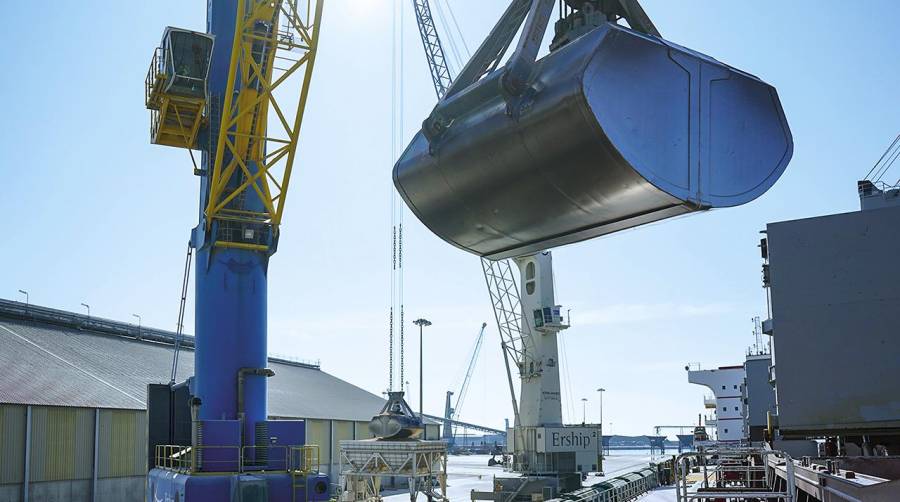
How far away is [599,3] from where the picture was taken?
8.27 meters

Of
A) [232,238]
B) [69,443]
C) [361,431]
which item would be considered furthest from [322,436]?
[232,238]

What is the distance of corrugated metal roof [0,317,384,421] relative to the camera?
38.7 m

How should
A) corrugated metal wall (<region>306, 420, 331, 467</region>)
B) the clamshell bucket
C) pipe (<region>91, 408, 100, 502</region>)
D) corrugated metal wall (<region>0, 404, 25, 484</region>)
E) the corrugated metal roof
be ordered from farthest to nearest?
corrugated metal wall (<region>306, 420, 331, 467</region>)
the corrugated metal roof
pipe (<region>91, 408, 100, 502</region>)
corrugated metal wall (<region>0, 404, 25, 484</region>)
the clamshell bucket

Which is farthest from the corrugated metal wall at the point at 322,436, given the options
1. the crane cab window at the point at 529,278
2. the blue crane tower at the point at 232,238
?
the blue crane tower at the point at 232,238

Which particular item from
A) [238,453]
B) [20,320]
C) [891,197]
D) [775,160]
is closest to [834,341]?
[775,160]

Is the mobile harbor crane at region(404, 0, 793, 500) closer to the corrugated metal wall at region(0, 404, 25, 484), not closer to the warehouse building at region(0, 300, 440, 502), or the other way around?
the corrugated metal wall at region(0, 404, 25, 484)

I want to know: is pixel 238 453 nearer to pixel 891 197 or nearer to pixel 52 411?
pixel 52 411

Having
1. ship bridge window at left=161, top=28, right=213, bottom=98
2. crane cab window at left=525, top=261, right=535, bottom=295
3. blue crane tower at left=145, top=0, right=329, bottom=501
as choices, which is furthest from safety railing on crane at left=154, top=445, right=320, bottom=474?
crane cab window at left=525, top=261, right=535, bottom=295

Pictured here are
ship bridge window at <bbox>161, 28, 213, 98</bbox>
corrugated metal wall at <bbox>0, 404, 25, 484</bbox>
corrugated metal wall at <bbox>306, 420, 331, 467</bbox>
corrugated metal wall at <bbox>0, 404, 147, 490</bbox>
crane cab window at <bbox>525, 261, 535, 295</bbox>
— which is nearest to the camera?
ship bridge window at <bbox>161, 28, 213, 98</bbox>

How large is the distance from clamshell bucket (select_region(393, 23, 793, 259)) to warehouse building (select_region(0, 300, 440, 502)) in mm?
33964

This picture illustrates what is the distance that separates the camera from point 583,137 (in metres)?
6.84

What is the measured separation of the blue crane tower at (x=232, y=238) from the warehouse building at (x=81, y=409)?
50.1 feet

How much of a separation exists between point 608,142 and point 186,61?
21151 mm

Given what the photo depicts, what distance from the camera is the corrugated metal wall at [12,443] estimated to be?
34406 mm
